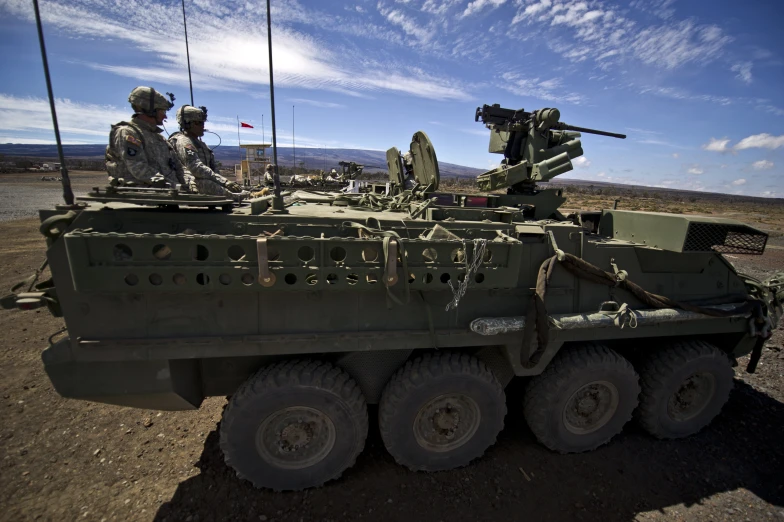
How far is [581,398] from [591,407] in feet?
0.53

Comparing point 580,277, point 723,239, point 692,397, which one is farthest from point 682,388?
point 580,277

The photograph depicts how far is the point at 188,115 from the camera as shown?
4883 mm

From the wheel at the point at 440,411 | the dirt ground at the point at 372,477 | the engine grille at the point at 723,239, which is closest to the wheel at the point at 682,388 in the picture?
the dirt ground at the point at 372,477

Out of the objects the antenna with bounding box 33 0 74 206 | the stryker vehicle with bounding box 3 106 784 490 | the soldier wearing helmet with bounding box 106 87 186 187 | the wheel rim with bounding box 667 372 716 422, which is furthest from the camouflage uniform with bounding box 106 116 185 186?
the wheel rim with bounding box 667 372 716 422

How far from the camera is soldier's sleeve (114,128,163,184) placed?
3.82 m

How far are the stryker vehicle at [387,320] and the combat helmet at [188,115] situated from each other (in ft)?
7.27

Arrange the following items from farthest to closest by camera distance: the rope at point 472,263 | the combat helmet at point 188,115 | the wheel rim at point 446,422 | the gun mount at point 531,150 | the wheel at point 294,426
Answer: the gun mount at point 531,150
the combat helmet at point 188,115
the wheel rim at point 446,422
the wheel at point 294,426
the rope at point 472,263

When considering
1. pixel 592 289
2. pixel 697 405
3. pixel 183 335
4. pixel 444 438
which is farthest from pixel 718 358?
pixel 183 335

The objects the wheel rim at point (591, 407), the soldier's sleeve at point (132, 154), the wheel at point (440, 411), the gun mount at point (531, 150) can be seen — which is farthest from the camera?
the gun mount at point (531, 150)

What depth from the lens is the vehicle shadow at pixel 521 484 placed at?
3.14 meters

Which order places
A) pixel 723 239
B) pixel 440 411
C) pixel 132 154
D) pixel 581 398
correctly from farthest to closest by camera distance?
pixel 132 154
pixel 581 398
pixel 723 239
pixel 440 411

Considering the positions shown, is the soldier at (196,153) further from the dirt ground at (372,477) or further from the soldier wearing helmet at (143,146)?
the dirt ground at (372,477)

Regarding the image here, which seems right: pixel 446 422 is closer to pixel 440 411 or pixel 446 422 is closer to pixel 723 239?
pixel 440 411

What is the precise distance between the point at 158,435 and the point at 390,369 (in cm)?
240
